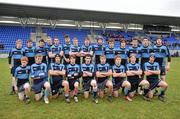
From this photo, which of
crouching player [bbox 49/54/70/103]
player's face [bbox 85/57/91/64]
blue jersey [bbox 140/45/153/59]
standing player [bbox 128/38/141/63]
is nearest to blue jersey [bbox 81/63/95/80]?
player's face [bbox 85/57/91/64]

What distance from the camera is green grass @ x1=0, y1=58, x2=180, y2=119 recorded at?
7586mm

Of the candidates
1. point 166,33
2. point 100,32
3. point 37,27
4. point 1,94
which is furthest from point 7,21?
point 1,94

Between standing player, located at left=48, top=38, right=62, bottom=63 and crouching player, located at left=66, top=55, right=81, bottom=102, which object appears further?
standing player, located at left=48, top=38, right=62, bottom=63

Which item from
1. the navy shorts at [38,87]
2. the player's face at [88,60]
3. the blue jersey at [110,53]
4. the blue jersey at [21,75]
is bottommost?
the navy shorts at [38,87]

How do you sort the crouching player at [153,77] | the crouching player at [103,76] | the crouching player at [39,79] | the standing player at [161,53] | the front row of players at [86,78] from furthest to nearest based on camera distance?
the standing player at [161,53], the crouching player at [153,77], the crouching player at [103,76], the front row of players at [86,78], the crouching player at [39,79]

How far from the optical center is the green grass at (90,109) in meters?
7.59

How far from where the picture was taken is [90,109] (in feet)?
27.0

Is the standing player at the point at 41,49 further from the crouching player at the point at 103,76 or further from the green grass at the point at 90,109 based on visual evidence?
the crouching player at the point at 103,76

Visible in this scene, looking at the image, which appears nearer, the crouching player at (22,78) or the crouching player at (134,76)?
the crouching player at (22,78)

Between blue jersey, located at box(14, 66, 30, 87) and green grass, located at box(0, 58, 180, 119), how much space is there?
631mm

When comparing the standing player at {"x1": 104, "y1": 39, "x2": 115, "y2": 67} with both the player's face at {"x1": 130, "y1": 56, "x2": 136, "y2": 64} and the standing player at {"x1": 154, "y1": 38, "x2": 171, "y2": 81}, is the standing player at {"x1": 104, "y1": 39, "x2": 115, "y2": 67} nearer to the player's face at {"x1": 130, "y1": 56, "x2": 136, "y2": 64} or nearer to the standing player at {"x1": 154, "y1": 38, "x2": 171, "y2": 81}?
the player's face at {"x1": 130, "y1": 56, "x2": 136, "y2": 64}

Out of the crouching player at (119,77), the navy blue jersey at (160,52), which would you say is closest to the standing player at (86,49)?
the crouching player at (119,77)

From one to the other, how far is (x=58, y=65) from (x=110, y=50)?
219 centimetres

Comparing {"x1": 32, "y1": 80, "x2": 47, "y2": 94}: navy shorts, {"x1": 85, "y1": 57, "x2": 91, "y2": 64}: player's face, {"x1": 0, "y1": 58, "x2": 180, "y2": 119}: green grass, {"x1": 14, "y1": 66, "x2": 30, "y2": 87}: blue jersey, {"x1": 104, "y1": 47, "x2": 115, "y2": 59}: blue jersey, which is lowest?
{"x1": 0, "y1": 58, "x2": 180, "y2": 119}: green grass
